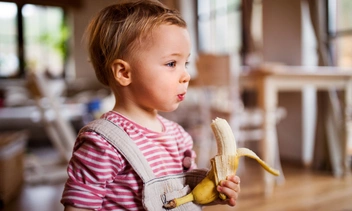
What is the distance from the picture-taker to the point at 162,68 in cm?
64

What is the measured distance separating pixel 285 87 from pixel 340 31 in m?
0.89

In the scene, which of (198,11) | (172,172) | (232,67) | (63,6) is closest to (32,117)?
(63,6)

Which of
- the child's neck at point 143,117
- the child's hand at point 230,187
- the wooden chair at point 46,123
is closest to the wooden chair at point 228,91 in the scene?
the wooden chair at point 46,123

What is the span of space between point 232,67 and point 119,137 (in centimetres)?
172

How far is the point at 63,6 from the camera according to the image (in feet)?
17.2

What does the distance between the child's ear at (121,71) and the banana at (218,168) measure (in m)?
0.19

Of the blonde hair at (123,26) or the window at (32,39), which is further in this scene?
the window at (32,39)

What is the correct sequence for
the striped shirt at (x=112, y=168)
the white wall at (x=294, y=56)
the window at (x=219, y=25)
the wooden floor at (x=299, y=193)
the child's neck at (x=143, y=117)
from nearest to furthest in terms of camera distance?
1. the striped shirt at (x=112, y=168)
2. the child's neck at (x=143, y=117)
3. the wooden floor at (x=299, y=193)
4. the white wall at (x=294, y=56)
5. the window at (x=219, y=25)

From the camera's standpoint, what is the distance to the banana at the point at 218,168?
612mm

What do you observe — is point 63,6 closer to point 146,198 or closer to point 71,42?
point 71,42

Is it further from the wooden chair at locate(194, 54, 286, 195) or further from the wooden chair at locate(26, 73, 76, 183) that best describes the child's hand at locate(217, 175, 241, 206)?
the wooden chair at locate(26, 73, 76, 183)

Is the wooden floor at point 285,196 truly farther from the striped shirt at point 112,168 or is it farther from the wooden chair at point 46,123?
the striped shirt at point 112,168

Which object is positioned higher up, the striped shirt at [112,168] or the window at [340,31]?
the window at [340,31]

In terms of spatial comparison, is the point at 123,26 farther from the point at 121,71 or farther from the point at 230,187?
the point at 230,187
